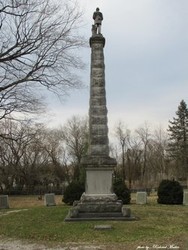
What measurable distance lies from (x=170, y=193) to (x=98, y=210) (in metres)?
9.51

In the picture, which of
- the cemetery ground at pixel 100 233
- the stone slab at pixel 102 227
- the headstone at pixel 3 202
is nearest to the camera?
the cemetery ground at pixel 100 233

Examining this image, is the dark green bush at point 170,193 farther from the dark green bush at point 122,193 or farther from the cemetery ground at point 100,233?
the cemetery ground at point 100,233

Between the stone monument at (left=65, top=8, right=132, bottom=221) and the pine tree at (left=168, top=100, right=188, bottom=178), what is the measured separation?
169 ft

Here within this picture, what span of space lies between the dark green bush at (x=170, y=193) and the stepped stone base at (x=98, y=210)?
29.1ft

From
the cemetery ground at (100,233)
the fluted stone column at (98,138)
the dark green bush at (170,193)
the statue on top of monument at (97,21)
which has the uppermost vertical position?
the statue on top of monument at (97,21)

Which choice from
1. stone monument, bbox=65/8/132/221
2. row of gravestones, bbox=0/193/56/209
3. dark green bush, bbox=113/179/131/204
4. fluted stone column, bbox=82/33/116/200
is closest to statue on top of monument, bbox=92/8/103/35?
fluted stone column, bbox=82/33/116/200

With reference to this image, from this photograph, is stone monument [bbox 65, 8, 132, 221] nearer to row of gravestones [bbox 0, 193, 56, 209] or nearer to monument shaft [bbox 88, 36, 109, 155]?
monument shaft [bbox 88, 36, 109, 155]

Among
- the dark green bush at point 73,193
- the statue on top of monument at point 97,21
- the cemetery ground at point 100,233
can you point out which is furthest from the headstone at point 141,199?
the statue on top of monument at point 97,21

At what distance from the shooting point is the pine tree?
65562mm

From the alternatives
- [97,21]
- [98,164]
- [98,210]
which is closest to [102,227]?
[98,210]

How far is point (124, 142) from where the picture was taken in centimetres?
7338

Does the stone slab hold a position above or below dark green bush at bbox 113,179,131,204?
below

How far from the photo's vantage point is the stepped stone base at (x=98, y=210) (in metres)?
13.9

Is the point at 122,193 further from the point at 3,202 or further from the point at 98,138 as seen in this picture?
the point at 98,138
